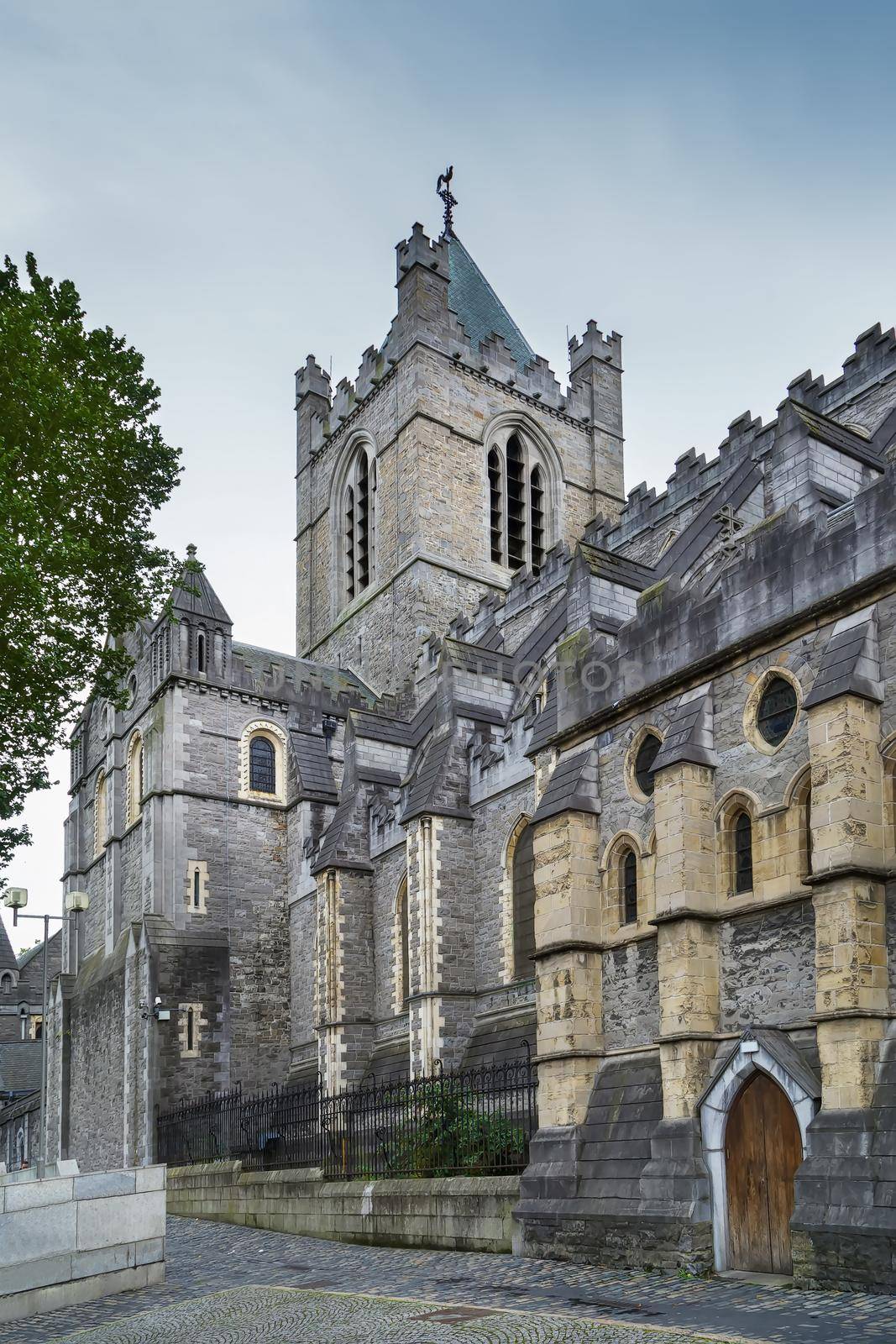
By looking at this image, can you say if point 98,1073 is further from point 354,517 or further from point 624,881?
point 624,881

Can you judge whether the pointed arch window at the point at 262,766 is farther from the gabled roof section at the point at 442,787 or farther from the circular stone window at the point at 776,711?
the circular stone window at the point at 776,711

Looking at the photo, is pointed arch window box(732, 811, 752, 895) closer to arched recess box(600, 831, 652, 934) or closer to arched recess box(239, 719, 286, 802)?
arched recess box(600, 831, 652, 934)

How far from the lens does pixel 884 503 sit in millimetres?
12688

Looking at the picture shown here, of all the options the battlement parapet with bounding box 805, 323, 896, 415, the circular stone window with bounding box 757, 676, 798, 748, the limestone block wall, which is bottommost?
the limestone block wall

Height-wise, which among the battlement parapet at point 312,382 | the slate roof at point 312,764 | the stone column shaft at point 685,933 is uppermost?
the battlement parapet at point 312,382

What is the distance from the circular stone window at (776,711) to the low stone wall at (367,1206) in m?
6.17

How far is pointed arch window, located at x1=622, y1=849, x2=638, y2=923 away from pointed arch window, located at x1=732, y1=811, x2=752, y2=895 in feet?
5.20

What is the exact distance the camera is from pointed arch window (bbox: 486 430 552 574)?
146 ft

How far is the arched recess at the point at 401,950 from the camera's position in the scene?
2869 centimetres

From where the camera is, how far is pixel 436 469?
141 feet

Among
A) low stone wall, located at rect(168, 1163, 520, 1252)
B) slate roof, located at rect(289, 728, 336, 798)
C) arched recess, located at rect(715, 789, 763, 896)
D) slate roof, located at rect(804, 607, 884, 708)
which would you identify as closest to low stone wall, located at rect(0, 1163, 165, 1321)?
low stone wall, located at rect(168, 1163, 520, 1252)

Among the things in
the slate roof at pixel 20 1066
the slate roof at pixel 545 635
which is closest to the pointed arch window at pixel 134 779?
the slate roof at pixel 545 635

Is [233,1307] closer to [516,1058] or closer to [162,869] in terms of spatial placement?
[516,1058]

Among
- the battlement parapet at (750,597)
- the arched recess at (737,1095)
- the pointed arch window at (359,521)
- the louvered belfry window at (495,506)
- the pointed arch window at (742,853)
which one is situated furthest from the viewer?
the pointed arch window at (359,521)
